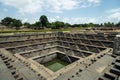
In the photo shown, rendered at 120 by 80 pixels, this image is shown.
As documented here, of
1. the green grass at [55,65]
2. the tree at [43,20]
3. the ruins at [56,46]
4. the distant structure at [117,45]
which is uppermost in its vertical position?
the tree at [43,20]

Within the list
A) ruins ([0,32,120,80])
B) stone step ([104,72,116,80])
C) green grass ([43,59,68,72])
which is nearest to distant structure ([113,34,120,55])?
stone step ([104,72,116,80])

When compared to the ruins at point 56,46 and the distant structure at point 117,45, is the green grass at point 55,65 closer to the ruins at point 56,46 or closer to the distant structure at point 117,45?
the ruins at point 56,46

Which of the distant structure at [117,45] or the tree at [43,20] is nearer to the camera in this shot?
the distant structure at [117,45]

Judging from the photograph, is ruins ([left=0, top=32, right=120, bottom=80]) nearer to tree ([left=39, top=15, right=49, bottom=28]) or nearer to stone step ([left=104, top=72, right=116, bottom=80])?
stone step ([left=104, top=72, right=116, bottom=80])

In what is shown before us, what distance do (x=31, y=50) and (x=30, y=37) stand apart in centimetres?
225

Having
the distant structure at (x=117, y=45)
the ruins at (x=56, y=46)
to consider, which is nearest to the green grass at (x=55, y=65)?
the ruins at (x=56, y=46)

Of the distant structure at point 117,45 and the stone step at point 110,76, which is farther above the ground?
the distant structure at point 117,45

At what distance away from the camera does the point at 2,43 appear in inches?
477

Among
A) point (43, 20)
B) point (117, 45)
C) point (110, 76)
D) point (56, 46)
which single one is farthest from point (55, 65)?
→ point (43, 20)

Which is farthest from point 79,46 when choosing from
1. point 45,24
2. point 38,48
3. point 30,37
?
point 45,24

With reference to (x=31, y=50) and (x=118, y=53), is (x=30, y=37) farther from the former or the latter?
(x=118, y=53)

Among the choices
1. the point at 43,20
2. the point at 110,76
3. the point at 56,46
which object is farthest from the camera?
the point at 43,20

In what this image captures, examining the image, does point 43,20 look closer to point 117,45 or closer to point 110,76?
point 117,45

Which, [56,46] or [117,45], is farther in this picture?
[56,46]
